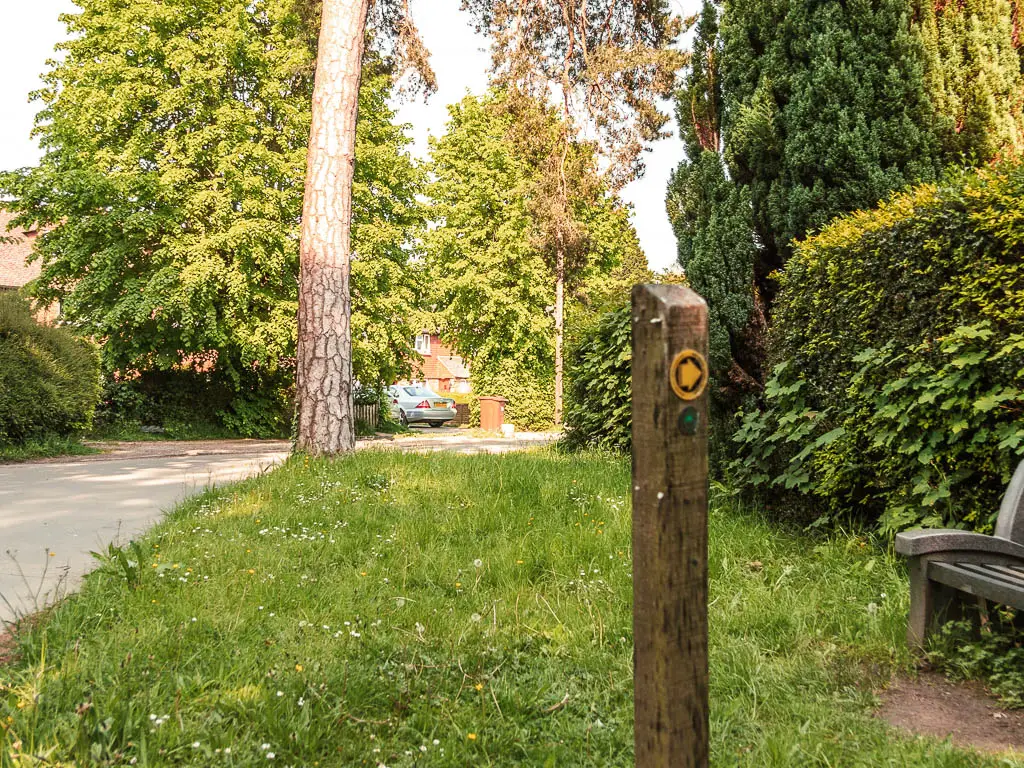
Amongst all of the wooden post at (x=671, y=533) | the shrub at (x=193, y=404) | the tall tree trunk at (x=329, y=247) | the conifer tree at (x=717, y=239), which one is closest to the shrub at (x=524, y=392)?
the shrub at (x=193, y=404)

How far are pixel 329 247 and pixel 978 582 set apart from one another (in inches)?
296

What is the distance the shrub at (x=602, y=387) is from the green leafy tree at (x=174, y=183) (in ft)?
33.7

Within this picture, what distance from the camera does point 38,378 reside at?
13039mm

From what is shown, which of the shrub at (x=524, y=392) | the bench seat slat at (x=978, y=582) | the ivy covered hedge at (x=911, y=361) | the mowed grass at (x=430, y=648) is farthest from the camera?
the shrub at (x=524, y=392)

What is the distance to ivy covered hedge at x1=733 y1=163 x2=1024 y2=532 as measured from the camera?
373 cm

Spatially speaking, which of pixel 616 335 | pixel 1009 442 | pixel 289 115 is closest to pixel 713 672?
pixel 1009 442

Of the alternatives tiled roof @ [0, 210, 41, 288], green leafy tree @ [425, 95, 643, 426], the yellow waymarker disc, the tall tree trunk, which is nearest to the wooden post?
the yellow waymarker disc

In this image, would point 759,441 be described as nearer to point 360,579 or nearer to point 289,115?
point 360,579

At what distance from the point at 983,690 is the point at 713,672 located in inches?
43.3

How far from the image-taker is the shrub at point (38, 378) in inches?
499

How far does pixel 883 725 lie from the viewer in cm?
271

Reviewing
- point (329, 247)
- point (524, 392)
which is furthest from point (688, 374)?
point (524, 392)

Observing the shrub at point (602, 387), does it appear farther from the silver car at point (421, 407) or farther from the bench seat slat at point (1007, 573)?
the silver car at point (421, 407)

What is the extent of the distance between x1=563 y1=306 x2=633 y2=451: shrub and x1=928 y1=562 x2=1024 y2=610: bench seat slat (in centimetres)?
596
